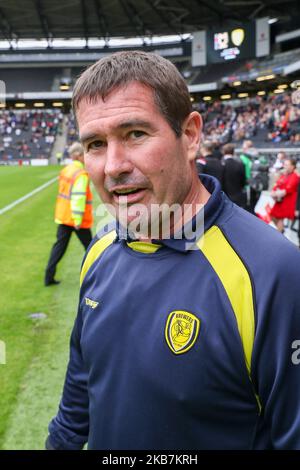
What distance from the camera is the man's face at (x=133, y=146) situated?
1.39 metres

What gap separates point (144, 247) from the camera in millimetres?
1548

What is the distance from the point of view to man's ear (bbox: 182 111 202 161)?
4.98ft

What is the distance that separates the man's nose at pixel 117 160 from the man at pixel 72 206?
523cm

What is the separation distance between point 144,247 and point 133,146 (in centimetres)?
34

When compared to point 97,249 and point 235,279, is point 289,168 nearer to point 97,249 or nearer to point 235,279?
point 97,249

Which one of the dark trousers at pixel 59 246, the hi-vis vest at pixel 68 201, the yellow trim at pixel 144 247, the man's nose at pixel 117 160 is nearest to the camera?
the man's nose at pixel 117 160

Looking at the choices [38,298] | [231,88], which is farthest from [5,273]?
[231,88]

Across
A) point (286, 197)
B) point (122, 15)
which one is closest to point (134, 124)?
point (286, 197)

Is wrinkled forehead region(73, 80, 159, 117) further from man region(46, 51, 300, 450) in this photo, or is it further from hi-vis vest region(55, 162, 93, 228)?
hi-vis vest region(55, 162, 93, 228)

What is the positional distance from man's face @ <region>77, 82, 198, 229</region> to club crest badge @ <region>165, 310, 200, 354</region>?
0.34 meters

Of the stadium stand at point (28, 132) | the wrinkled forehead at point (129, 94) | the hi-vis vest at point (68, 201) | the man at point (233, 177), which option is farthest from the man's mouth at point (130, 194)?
the stadium stand at point (28, 132)

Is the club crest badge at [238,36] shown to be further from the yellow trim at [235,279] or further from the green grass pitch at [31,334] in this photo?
the yellow trim at [235,279]

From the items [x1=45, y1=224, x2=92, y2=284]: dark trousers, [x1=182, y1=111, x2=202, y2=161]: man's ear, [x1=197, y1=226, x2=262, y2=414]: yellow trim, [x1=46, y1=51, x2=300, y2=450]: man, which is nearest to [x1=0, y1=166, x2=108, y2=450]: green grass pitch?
[x1=45, y1=224, x2=92, y2=284]: dark trousers

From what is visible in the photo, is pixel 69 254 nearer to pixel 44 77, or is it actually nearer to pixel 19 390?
pixel 19 390
